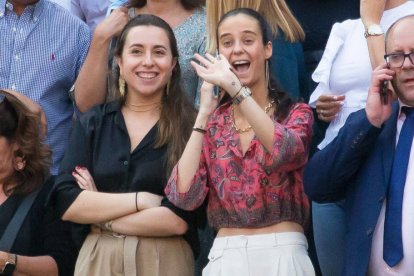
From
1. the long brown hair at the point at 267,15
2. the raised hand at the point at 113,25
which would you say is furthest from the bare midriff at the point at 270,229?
the raised hand at the point at 113,25

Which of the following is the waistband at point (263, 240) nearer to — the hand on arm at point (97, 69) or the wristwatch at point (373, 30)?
the wristwatch at point (373, 30)

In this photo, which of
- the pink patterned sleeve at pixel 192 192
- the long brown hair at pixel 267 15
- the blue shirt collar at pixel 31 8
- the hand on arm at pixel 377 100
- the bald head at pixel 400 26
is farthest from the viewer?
the blue shirt collar at pixel 31 8

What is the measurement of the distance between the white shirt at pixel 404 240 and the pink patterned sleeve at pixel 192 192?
2.94 ft

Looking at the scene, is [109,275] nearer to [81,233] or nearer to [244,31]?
[81,233]

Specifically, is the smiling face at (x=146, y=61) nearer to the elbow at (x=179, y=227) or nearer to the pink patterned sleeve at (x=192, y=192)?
the pink patterned sleeve at (x=192, y=192)

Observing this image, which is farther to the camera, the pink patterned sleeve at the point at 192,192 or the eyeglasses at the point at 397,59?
the pink patterned sleeve at the point at 192,192

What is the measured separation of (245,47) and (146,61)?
0.60 m

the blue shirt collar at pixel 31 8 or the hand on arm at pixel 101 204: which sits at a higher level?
the blue shirt collar at pixel 31 8

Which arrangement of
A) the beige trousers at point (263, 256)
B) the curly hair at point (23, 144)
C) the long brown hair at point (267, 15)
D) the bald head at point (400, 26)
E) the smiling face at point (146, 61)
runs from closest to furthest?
the bald head at point (400, 26) → the beige trousers at point (263, 256) → the smiling face at point (146, 61) → the curly hair at point (23, 144) → the long brown hair at point (267, 15)

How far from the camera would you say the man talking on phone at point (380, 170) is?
195 inches

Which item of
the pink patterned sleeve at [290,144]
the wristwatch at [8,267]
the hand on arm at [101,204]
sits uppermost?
the pink patterned sleeve at [290,144]

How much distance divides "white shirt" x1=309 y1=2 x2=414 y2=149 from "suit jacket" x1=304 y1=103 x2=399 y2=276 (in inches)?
20.5

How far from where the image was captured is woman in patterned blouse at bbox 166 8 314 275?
5242 millimetres

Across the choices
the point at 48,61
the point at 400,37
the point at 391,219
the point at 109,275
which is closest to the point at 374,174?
the point at 391,219
